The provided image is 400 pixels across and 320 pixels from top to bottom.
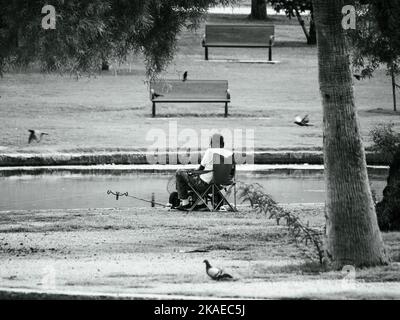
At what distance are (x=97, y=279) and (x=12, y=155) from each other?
33.9 feet

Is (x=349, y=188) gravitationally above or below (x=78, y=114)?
below

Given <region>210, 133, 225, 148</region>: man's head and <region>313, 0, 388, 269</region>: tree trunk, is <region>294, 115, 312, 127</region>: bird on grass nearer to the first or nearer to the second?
<region>210, 133, 225, 148</region>: man's head

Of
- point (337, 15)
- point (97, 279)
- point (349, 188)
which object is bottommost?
point (97, 279)

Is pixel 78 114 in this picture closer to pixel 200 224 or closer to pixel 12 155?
pixel 12 155

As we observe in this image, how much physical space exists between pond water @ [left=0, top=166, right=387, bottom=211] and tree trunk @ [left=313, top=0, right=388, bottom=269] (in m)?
5.94

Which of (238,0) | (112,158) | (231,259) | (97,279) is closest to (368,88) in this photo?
(112,158)

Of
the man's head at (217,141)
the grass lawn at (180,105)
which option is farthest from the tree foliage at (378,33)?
the grass lawn at (180,105)

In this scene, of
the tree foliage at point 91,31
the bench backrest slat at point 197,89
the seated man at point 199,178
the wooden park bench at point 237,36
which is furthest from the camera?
the wooden park bench at point 237,36

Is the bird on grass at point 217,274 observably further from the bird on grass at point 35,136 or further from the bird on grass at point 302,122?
the bird on grass at point 302,122

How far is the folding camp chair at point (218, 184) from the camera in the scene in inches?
619

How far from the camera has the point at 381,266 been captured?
36.2 feet

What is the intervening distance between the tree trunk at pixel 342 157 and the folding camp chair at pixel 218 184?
14.2 feet

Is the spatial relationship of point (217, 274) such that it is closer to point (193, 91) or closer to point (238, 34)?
point (193, 91)

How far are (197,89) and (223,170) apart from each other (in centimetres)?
1026
